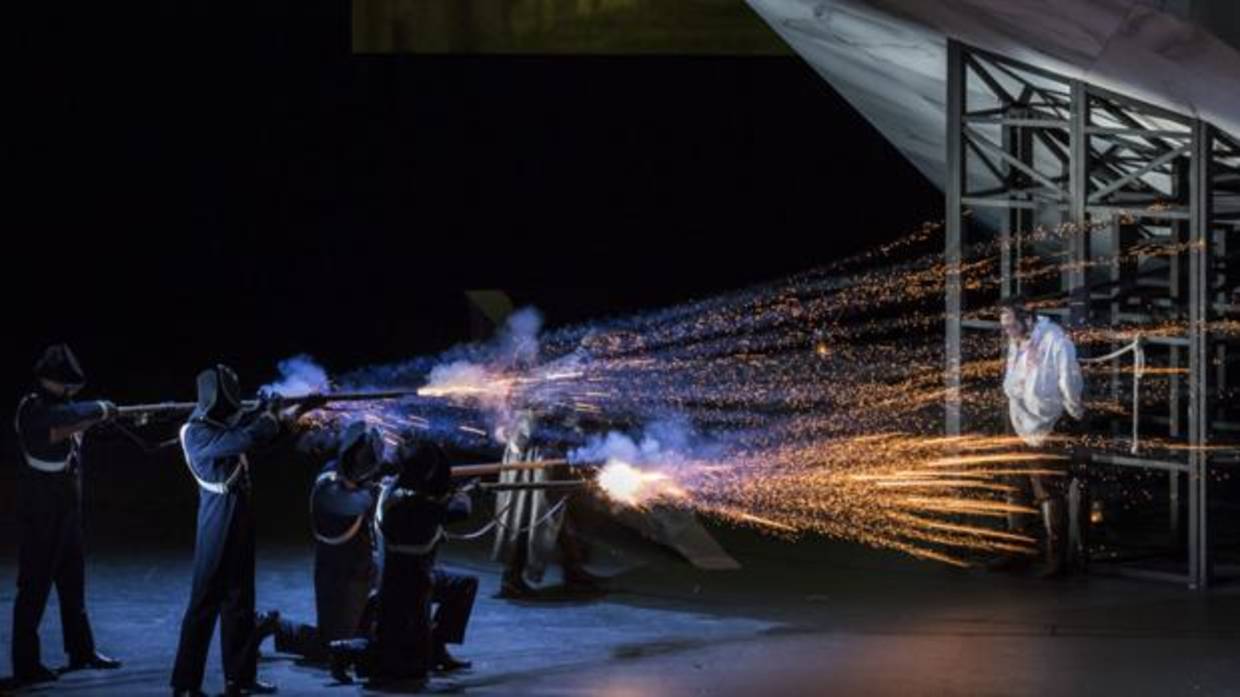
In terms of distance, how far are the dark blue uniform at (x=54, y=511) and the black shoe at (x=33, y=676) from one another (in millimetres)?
237

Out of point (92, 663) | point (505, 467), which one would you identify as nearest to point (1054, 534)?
point (505, 467)

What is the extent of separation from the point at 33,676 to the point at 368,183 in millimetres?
16956

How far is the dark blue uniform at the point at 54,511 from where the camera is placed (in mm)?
14500

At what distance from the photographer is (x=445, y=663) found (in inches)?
575

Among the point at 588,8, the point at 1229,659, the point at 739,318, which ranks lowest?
the point at 1229,659

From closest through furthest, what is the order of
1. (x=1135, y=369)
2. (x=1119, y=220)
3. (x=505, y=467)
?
(x=505, y=467) → (x=1135, y=369) → (x=1119, y=220)

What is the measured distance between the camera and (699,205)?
3105 cm

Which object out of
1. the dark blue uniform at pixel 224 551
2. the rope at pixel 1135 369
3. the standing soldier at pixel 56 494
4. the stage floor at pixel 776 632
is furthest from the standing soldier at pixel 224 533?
the rope at pixel 1135 369

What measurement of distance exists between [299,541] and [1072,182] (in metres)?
6.15

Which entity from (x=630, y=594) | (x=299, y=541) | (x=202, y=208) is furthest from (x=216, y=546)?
(x=202, y=208)

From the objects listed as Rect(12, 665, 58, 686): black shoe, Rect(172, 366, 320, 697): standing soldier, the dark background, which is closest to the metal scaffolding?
Rect(172, 366, 320, 697): standing soldier

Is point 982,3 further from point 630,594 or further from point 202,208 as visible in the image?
point 202,208

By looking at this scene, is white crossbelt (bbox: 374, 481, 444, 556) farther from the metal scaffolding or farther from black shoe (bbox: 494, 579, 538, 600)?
the metal scaffolding

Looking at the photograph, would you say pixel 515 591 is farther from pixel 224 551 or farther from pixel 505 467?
pixel 224 551
